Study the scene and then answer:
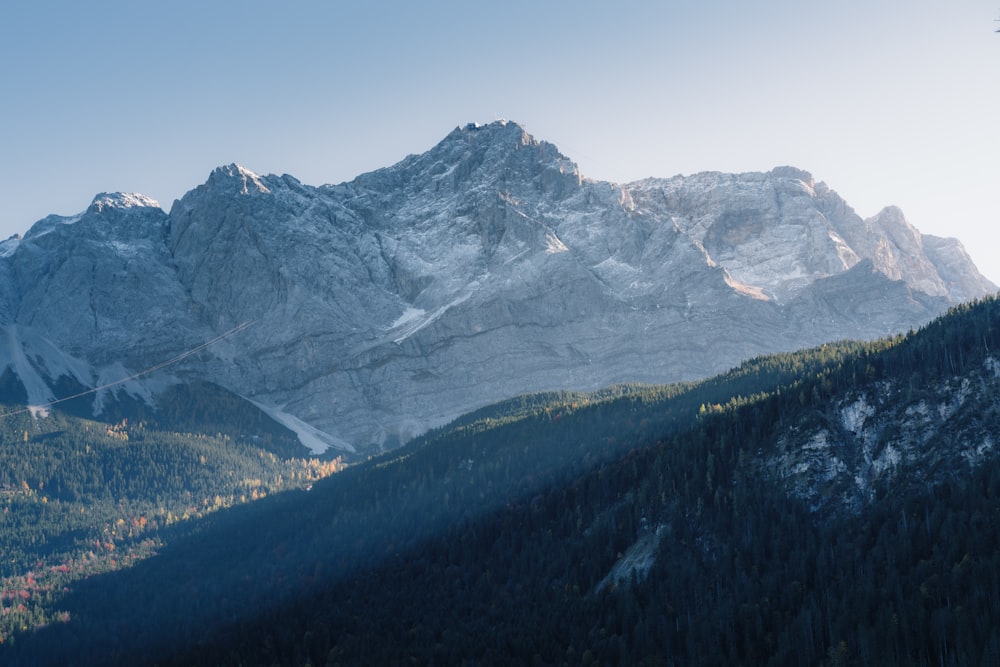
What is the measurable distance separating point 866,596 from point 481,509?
89.6 m

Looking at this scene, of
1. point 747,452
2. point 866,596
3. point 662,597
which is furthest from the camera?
point 747,452

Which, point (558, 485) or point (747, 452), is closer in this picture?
point (747, 452)

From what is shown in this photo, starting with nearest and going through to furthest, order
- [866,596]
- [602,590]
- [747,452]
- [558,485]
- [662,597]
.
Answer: [866,596] < [662,597] < [602,590] < [747,452] < [558,485]

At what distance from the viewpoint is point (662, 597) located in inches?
5217

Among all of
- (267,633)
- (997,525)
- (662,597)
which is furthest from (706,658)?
(267,633)

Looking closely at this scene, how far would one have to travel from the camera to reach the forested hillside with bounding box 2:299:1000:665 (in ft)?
374

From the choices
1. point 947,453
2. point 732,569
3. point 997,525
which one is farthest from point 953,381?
point 732,569

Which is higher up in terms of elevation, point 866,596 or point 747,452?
point 747,452

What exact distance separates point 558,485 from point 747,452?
40.3m

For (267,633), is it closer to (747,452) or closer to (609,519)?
(609,519)

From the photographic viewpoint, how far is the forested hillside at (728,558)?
374ft

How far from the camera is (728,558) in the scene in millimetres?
135250

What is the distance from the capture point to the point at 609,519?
15688 centimetres

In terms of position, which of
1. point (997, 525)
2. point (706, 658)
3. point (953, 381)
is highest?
point (953, 381)
